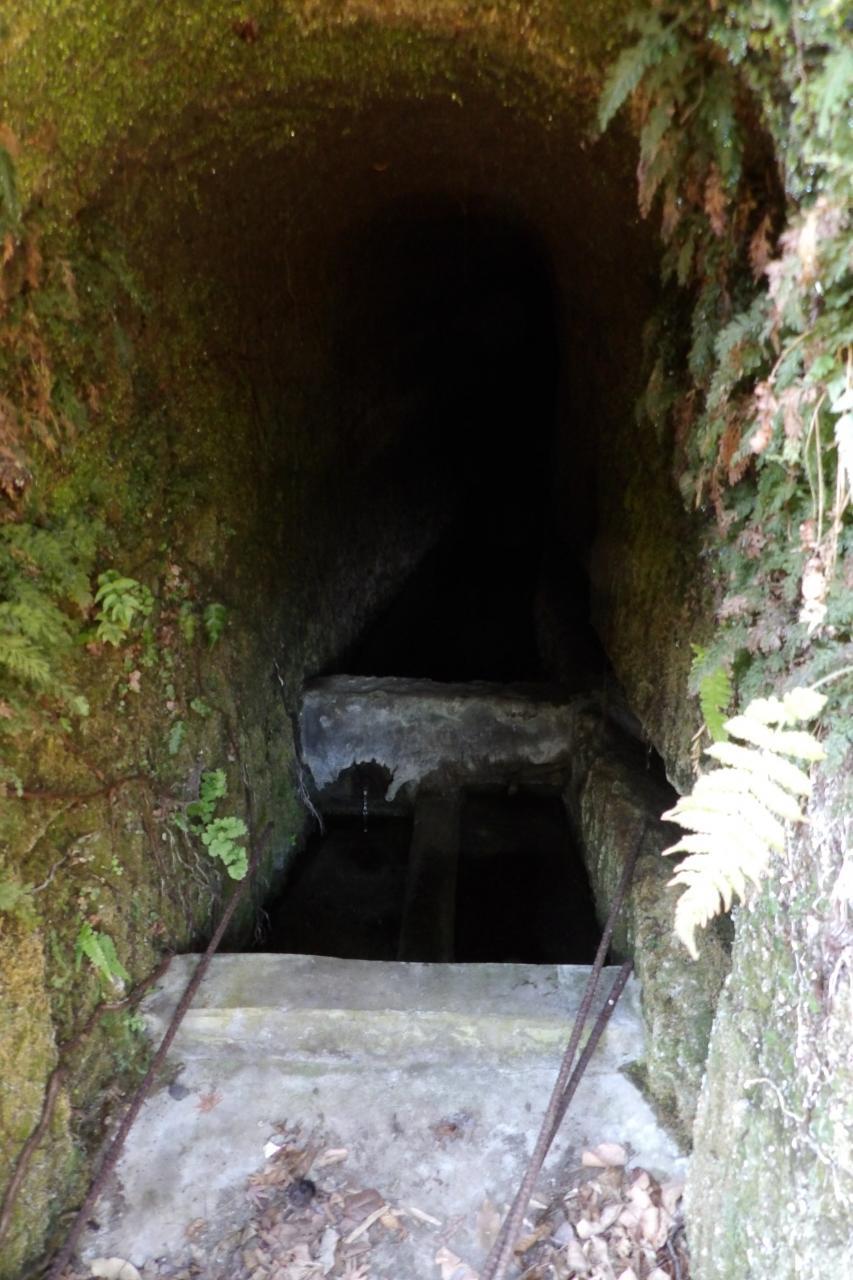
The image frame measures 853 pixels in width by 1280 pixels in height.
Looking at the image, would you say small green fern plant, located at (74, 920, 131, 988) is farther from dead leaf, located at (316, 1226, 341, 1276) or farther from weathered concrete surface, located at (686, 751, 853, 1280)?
weathered concrete surface, located at (686, 751, 853, 1280)

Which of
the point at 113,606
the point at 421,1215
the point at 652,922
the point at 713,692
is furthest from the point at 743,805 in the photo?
the point at 113,606

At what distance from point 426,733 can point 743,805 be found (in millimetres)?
4585

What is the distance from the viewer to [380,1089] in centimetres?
355

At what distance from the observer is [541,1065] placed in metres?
3.60

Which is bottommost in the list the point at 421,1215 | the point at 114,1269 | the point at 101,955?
the point at 114,1269

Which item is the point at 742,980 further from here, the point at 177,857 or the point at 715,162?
the point at 177,857

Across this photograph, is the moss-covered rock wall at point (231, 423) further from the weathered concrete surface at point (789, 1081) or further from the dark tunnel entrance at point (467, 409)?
the dark tunnel entrance at point (467, 409)

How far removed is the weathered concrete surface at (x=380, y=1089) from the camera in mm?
3131

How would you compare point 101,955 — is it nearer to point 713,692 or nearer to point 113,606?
A: point 113,606

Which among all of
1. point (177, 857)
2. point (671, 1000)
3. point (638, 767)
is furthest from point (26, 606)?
point (638, 767)

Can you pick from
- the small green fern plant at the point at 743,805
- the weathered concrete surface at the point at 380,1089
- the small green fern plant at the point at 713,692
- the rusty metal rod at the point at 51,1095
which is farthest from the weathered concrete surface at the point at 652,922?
the rusty metal rod at the point at 51,1095

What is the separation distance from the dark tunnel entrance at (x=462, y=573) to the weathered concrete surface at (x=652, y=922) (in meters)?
0.73

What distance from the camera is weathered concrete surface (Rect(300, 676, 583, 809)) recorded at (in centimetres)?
639

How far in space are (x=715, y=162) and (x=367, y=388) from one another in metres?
6.94
